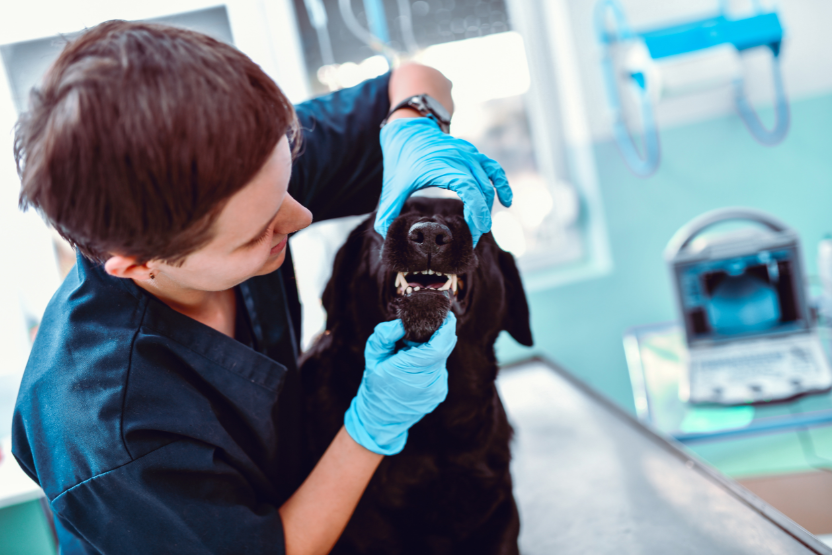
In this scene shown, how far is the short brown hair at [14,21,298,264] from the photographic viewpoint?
43cm

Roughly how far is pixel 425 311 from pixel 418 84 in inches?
16.4

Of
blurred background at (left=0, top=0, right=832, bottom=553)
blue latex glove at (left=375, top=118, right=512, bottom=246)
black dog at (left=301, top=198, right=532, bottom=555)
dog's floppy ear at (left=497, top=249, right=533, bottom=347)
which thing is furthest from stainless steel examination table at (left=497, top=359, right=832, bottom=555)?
blurred background at (left=0, top=0, right=832, bottom=553)

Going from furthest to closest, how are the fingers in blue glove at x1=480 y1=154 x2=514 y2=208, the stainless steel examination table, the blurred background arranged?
the blurred background, the stainless steel examination table, the fingers in blue glove at x1=480 y1=154 x2=514 y2=208

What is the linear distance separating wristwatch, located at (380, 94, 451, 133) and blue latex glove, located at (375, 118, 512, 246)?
0.04m

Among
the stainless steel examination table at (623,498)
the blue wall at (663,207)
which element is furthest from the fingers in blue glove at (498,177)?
the blue wall at (663,207)

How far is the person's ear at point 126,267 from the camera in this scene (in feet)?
1.71

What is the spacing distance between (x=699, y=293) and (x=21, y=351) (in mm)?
1744

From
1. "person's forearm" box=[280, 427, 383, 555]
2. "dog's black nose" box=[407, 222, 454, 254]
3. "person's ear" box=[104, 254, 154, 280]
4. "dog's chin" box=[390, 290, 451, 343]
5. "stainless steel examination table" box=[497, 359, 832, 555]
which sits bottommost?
"stainless steel examination table" box=[497, 359, 832, 555]

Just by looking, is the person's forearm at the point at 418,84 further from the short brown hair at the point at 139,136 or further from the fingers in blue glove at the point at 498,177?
the short brown hair at the point at 139,136

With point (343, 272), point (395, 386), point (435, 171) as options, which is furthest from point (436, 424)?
point (435, 171)

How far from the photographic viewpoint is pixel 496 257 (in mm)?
785

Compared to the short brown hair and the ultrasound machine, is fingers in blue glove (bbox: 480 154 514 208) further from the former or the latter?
the ultrasound machine

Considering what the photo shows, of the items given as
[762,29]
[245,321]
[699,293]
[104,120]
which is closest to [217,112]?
[104,120]

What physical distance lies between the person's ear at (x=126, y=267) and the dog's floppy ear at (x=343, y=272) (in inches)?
10.8
